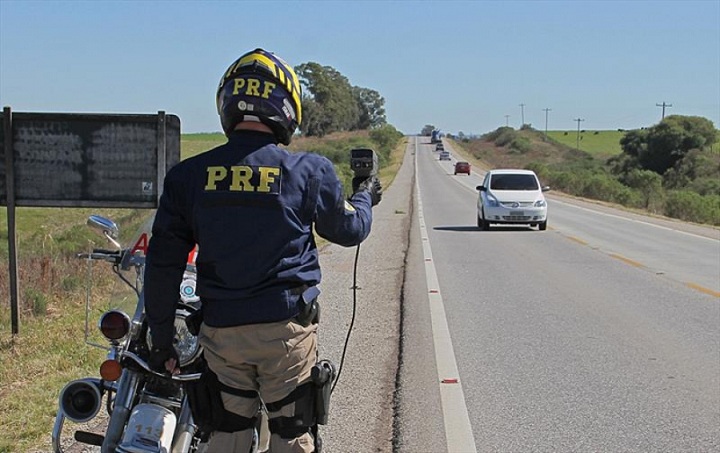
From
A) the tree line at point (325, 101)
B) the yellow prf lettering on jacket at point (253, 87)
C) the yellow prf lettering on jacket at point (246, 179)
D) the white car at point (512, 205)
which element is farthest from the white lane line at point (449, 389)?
the tree line at point (325, 101)

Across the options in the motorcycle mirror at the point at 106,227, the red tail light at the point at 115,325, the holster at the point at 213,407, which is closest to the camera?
the holster at the point at 213,407

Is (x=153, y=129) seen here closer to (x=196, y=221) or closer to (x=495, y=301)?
(x=495, y=301)

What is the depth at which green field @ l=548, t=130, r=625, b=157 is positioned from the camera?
143 meters

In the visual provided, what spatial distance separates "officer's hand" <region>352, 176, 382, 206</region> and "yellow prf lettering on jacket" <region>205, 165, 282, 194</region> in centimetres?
66

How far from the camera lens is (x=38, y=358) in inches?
302

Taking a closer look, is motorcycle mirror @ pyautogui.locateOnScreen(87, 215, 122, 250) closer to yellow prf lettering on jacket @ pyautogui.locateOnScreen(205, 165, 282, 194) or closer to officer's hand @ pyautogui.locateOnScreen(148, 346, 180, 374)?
officer's hand @ pyautogui.locateOnScreen(148, 346, 180, 374)

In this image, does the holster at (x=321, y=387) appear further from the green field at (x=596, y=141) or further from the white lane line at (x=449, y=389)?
the green field at (x=596, y=141)

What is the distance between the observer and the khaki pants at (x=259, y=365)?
3.36 metres

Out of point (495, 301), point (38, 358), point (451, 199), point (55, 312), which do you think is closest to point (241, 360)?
point (38, 358)

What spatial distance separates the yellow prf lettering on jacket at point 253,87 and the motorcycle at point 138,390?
2.90 ft

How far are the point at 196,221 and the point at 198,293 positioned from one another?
0.29m

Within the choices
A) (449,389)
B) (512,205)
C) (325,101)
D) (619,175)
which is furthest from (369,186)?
(325,101)

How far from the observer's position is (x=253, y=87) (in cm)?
346

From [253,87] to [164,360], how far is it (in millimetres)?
1112
